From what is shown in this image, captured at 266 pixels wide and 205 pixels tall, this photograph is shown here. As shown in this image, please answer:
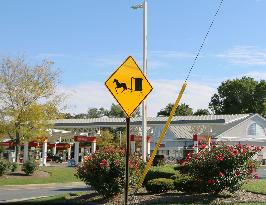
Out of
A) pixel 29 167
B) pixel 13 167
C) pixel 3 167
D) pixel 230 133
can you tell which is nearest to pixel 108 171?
pixel 3 167

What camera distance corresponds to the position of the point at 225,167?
47.2 feet

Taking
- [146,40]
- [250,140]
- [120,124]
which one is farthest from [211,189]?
[250,140]

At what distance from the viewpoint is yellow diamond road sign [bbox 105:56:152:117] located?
974 cm

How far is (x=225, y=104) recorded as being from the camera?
99.1 metres

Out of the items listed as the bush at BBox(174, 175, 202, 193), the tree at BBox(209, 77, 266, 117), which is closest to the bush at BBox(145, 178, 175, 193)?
the bush at BBox(174, 175, 202, 193)

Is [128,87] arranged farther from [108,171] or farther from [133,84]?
[108,171]

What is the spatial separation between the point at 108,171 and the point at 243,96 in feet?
273

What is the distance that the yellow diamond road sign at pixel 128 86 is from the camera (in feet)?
32.0

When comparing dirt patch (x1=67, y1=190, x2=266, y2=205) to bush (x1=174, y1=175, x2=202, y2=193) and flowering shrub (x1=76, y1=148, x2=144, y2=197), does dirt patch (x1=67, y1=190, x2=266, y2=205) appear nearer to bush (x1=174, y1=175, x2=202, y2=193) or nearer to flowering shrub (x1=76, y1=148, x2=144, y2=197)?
bush (x1=174, y1=175, x2=202, y2=193)

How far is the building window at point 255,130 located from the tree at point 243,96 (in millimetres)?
24834

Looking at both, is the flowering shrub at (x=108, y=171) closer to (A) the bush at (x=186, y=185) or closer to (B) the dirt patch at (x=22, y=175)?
(A) the bush at (x=186, y=185)

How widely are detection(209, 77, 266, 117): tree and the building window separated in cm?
2483

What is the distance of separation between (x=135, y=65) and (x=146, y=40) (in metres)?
11.8

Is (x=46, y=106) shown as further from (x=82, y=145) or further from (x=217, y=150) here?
(x=82, y=145)
